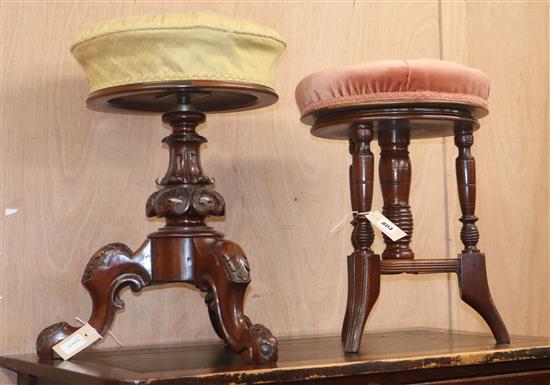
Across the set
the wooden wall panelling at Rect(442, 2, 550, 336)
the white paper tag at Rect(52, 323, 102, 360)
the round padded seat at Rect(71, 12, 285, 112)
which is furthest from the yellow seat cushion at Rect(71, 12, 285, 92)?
the wooden wall panelling at Rect(442, 2, 550, 336)

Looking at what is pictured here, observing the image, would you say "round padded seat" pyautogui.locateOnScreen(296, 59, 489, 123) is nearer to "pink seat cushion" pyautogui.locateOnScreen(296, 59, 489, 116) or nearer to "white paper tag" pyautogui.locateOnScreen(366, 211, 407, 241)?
"pink seat cushion" pyautogui.locateOnScreen(296, 59, 489, 116)

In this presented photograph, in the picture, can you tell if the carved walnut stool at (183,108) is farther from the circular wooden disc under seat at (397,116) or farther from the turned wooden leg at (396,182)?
the turned wooden leg at (396,182)

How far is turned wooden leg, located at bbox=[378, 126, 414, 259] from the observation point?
173cm

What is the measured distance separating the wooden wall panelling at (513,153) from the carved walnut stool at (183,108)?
0.87 m

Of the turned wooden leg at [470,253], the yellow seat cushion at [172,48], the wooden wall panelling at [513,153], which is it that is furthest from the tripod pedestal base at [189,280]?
the wooden wall panelling at [513,153]

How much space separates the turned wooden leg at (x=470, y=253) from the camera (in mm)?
1677

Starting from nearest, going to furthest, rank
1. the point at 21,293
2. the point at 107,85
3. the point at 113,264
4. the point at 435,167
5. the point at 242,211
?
the point at 107,85, the point at 113,264, the point at 21,293, the point at 242,211, the point at 435,167

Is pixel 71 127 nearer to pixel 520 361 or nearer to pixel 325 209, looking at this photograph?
pixel 325 209

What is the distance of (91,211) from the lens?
187 centimetres

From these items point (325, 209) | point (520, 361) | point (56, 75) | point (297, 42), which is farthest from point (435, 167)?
point (56, 75)

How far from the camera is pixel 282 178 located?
2.07 m

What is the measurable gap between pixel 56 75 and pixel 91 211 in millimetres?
268

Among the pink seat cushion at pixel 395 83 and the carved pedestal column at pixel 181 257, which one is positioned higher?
the pink seat cushion at pixel 395 83

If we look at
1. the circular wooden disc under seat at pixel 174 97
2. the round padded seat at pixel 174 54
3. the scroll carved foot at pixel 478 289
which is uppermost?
the round padded seat at pixel 174 54
